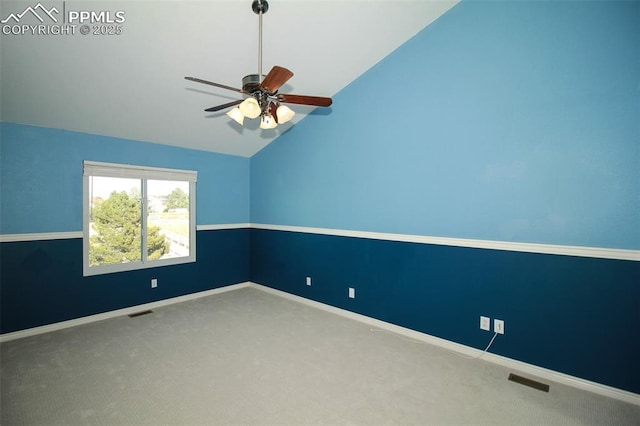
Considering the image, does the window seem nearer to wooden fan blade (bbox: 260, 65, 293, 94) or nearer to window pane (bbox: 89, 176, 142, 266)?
window pane (bbox: 89, 176, 142, 266)

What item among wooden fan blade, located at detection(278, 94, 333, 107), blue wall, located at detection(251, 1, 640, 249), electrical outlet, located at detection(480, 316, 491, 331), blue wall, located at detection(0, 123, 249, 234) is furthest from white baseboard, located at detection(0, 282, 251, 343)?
electrical outlet, located at detection(480, 316, 491, 331)

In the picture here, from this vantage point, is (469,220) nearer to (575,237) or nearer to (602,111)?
(575,237)

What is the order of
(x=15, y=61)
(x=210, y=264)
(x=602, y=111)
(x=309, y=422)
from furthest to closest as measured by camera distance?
(x=210, y=264) < (x=15, y=61) < (x=602, y=111) < (x=309, y=422)

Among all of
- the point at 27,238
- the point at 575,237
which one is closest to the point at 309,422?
the point at 575,237

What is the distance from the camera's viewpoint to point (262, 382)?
2.46 metres

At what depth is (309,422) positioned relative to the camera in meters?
2.01

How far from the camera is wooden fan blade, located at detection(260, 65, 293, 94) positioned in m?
1.78

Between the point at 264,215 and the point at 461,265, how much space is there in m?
3.26

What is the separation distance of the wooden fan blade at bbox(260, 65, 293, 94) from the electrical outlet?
9.16ft

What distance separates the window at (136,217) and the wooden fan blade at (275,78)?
294cm

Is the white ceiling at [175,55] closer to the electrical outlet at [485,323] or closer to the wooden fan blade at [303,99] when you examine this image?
the wooden fan blade at [303,99]

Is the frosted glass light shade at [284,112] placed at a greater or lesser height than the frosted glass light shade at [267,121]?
greater

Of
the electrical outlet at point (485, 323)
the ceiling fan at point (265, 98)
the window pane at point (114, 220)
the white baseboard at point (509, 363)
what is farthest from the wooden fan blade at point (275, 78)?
the window pane at point (114, 220)

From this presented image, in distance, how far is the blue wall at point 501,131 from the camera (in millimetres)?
2270
